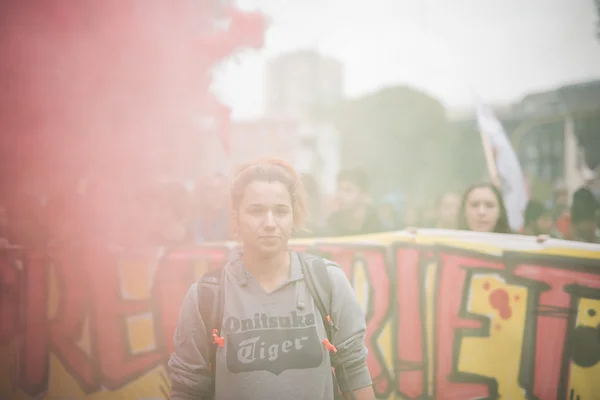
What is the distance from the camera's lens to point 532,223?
194 inches

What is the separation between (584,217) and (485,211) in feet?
7.43

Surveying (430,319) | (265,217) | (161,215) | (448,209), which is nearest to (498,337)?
(430,319)

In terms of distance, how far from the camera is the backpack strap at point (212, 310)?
1.77 meters

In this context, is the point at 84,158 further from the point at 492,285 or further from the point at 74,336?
the point at 492,285

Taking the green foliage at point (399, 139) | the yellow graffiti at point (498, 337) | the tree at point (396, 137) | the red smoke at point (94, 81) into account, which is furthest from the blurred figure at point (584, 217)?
the tree at point (396, 137)

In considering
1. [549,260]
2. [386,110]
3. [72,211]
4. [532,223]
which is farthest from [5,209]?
[386,110]

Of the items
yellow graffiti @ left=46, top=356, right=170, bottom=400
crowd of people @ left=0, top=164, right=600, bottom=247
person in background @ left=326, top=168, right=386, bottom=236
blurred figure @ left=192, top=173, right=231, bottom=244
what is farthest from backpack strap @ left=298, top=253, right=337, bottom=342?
blurred figure @ left=192, top=173, right=231, bottom=244

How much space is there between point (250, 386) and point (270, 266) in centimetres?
49

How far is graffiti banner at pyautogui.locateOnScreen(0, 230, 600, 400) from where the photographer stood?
2385mm

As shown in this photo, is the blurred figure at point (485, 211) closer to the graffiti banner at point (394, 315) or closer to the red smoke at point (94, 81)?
the graffiti banner at point (394, 315)

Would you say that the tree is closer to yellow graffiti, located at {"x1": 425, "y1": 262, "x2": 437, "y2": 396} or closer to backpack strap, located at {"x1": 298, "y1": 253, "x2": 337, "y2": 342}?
yellow graffiti, located at {"x1": 425, "y1": 262, "x2": 437, "y2": 396}

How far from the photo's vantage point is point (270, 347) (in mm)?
1763

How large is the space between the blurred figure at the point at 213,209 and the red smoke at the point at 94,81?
522 millimetres

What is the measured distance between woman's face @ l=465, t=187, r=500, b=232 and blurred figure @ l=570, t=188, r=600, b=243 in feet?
6.16
